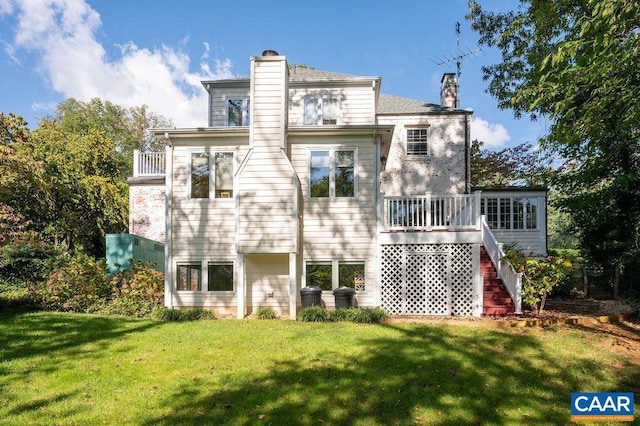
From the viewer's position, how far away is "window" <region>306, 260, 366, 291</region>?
1188 cm

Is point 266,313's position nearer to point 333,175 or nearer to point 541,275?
point 333,175

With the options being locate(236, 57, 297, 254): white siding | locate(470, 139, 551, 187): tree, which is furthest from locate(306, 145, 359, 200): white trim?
locate(470, 139, 551, 187): tree

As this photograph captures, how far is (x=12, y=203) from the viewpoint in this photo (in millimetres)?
16328

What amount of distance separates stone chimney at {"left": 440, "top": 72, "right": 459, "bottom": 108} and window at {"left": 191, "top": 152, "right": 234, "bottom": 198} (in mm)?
12485

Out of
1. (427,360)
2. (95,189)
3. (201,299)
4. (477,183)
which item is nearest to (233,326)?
(201,299)

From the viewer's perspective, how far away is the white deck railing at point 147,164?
19250 mm

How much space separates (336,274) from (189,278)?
457 centimetres

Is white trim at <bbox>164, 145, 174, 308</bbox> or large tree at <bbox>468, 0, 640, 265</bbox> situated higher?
large tree at <bbox>468, 0, 640, 265</bbox>

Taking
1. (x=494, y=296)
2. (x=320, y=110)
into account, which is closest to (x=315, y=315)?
(x=494, y=296)

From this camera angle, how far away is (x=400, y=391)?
18.0 ft

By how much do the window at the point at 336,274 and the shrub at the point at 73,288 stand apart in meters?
6.40

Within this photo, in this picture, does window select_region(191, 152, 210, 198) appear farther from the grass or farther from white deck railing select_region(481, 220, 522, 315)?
white deck railing select_region(481, 220, 522, 315)

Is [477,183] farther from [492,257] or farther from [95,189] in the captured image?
[95,189]

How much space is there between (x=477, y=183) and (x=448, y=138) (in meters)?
13.1
